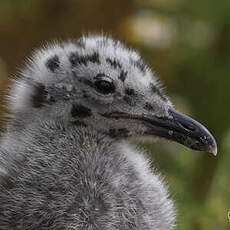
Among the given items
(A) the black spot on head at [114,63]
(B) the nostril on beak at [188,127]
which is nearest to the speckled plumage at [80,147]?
(A) the black spot on head at [114,63]

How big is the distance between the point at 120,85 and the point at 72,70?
21 cm

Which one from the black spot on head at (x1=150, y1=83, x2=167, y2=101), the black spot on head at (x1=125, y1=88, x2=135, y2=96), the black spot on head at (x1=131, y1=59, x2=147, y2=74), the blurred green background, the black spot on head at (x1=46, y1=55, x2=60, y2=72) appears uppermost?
the blurred green background

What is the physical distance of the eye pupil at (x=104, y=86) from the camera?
3439 mm

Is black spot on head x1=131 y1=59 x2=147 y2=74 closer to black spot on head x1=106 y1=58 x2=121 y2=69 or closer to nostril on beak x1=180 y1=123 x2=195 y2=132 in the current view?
black spot on head x1=106 y1=58 x2=121 y2=69

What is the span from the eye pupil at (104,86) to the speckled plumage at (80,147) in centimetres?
2

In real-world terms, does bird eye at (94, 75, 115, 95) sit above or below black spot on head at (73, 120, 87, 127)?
above

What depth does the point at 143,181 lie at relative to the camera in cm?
335

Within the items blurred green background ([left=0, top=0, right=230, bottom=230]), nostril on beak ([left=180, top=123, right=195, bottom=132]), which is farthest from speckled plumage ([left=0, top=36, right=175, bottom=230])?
blurred green background ([left=0, top=0, right=230, bottom=230])

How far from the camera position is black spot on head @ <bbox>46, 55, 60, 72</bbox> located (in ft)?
11.5

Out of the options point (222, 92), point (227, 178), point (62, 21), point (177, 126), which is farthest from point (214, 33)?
point (177, 126)

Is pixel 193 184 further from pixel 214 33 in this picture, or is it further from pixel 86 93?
pixel 86 93

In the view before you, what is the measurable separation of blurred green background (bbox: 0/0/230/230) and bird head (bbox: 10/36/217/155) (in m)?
2.72

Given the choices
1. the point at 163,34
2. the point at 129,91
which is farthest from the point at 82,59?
the point at 163,34

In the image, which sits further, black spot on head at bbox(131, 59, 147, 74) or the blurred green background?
the blurred green background
